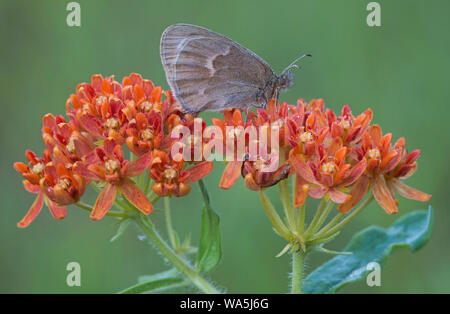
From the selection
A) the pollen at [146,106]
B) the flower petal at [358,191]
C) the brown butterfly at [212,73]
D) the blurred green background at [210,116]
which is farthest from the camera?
the blurred green background at [210,116]

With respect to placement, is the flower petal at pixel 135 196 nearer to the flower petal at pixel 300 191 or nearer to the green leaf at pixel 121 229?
the green leaf at pixel 121 229

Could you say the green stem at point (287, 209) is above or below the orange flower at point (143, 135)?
below

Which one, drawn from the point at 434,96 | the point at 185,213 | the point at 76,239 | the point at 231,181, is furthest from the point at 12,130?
the point at 434,96

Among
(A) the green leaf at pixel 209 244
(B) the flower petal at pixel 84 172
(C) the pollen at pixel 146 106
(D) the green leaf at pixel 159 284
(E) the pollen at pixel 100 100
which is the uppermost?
(E) the pollen at pixel 100 100

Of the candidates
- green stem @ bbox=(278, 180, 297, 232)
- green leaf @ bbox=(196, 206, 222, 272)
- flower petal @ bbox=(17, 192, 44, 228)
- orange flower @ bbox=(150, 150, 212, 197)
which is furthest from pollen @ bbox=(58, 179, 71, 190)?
green stem @ bbox=(278, 180, 297, 232)

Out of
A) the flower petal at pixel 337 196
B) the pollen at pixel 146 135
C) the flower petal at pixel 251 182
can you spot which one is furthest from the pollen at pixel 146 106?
the flower petal at pixel 337 196

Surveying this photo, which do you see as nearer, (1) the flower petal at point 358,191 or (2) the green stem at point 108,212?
(1) the flower petal at point 358,191
